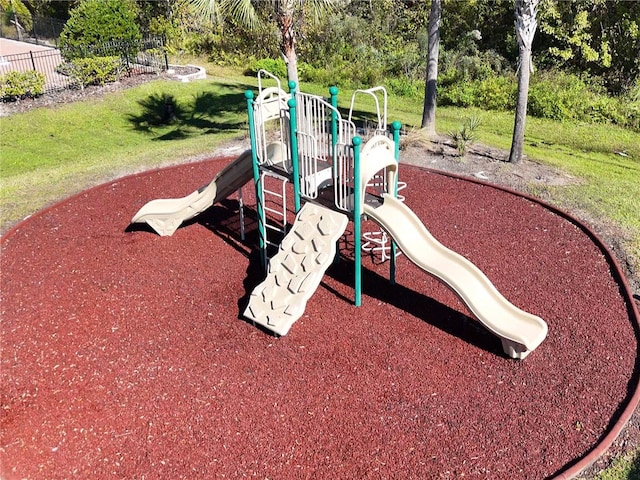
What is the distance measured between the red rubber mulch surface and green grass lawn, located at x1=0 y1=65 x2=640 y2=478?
1.97 metres

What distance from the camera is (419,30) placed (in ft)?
77.9

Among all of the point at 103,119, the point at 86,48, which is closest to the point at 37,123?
the point at 103,119

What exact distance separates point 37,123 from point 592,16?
17934 mm

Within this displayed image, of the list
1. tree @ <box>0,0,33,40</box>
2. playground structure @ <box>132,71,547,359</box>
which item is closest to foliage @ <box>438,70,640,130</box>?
playground structure @ <box>132,71,547,359</box>

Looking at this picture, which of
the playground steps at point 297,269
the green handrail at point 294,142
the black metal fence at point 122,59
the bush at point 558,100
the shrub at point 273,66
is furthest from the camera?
the shrub at point 273,66

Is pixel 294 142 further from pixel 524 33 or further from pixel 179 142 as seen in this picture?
pixel 179 142

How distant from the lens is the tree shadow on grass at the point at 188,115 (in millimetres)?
16594

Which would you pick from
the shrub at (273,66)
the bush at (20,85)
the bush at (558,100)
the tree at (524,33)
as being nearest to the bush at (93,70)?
the bush at (20,85)

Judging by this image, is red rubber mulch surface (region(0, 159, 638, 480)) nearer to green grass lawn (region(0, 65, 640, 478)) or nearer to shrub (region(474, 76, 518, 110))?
green grass lawn (region(0, 65, 640, 478))

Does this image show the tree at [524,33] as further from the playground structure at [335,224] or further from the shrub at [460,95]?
the shrub at [460,95]

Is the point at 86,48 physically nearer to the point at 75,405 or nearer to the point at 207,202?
the point at 207,202

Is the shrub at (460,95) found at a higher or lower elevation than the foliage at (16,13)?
lower

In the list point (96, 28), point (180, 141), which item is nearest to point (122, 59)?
point (96, 28)

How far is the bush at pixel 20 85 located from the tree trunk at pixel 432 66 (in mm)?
11562
